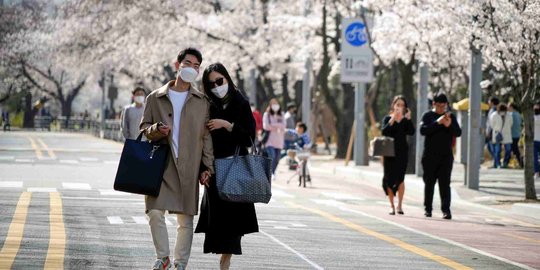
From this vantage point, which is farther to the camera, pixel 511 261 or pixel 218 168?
pixel 511 261

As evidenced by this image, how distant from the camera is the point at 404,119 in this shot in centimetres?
2092

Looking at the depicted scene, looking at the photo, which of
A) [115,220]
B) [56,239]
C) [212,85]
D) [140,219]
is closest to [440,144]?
[140,219]

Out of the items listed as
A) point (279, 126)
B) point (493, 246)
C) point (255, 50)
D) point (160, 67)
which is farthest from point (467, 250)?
point (160, 67)

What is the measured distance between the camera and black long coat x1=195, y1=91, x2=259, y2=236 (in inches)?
429

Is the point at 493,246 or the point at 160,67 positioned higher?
the point at 160,67

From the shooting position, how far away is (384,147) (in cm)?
2073

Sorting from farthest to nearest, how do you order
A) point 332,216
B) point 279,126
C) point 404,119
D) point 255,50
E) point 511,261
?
point 255,50 < point 279,126 < point 404,119 < point 332,216 < point 511,261

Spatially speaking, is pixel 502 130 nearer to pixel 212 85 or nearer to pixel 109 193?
pixel 109 193

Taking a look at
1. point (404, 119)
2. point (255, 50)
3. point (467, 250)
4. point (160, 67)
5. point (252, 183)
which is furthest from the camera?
point (160, 67)

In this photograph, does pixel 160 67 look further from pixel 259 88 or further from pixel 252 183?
pixel 252 183

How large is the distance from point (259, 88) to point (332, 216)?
37.1m

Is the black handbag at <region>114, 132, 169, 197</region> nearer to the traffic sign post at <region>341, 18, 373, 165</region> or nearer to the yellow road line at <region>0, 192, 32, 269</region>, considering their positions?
the yellow road line at <region>0, 192, 32, 269</region>

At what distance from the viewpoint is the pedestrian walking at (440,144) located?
65.5 feet

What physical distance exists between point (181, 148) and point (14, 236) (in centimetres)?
426
